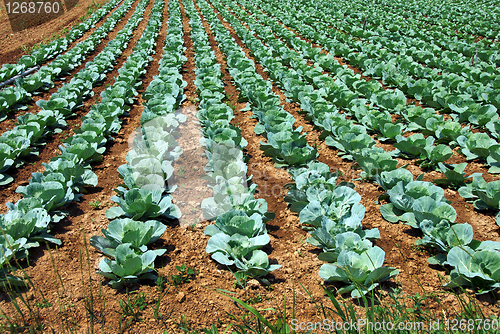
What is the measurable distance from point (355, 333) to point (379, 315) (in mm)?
300

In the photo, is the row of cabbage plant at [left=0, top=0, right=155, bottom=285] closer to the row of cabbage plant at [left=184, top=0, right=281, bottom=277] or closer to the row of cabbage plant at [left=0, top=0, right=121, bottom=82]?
the row of cabbage plant at [left=184, top=0, right=281, bottom=277]

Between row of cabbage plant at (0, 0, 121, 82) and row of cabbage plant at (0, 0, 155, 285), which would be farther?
row of cabbage plant at (0, 0, 121, 82)

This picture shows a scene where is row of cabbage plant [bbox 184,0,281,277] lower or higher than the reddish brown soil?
higher

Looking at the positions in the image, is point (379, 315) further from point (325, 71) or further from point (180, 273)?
point (325, 71)

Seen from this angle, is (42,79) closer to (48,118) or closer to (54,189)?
(48,118)

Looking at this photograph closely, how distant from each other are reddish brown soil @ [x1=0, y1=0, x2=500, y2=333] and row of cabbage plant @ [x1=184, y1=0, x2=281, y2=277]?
Answer: 0.71ft

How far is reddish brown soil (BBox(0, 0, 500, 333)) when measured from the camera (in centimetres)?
276

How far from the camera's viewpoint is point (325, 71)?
9.82m

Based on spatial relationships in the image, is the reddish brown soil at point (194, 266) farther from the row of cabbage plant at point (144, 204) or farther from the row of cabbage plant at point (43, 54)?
the row of cabbage plant at point (43, 54)

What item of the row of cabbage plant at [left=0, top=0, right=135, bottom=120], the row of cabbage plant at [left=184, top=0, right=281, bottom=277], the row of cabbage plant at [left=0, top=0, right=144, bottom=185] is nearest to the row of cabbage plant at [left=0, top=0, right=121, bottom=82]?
the row of cabbage plant at [left=0, top=0, right=135, bottom=120]

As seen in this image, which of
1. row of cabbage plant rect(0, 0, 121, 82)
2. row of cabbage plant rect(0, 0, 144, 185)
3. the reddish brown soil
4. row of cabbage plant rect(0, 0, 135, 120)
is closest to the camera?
the reddish brown soil

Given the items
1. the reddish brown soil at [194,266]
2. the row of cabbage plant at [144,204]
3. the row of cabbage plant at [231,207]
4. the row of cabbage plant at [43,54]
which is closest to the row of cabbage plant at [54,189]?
the reddish brown soil at [194,266]

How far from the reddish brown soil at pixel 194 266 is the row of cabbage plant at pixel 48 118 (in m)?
0.28

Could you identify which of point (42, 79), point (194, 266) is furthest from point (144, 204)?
point (42, 79)
